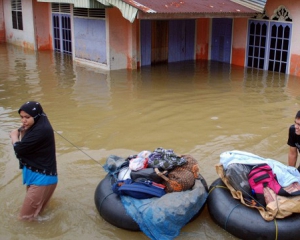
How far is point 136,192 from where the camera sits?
479 cm

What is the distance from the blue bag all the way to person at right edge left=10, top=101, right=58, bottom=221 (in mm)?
878

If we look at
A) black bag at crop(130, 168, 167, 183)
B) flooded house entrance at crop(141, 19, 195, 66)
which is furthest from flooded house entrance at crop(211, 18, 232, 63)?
black bag at crop(130, 168, 167, 183)

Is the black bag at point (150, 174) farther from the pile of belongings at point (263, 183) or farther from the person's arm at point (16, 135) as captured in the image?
the person's arm at point (16, 135)

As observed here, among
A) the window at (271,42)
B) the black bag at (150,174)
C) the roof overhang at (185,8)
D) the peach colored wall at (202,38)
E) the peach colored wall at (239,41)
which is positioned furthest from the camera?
the peach colored wall at (202,38)

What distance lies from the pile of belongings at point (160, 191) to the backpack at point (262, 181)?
0.62 metres

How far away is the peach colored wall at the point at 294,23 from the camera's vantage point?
42.2 ft

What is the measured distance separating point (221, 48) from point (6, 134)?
1049 centimetres

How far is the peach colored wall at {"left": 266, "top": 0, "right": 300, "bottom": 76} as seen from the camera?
12859 mm

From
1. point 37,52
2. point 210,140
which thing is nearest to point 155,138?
point 210,140

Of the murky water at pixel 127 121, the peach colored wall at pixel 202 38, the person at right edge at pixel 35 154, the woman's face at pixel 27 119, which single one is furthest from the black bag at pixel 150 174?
the peach colored wall at pixel 202 38

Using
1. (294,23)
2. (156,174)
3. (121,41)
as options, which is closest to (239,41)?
(294,23)

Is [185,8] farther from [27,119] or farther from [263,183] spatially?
[27,119]

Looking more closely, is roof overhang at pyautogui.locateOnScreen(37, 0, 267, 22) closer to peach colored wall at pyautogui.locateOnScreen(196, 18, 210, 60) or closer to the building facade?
the building facade

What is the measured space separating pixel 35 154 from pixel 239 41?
39.7ft
